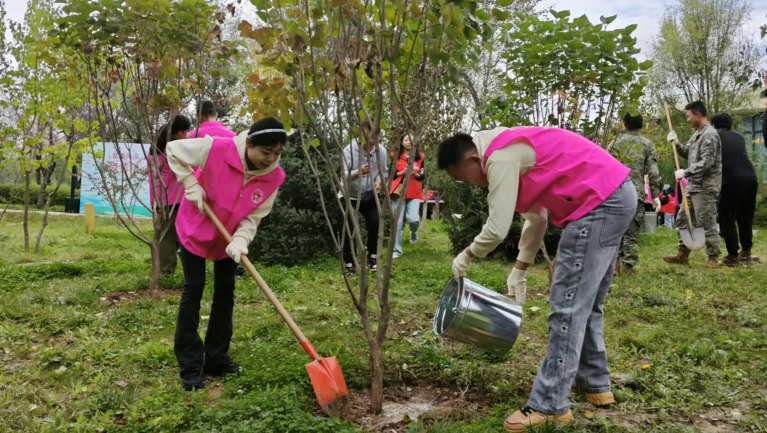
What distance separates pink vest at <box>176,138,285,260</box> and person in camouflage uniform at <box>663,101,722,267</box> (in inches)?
217

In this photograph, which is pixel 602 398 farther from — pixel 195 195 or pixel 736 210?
pixel 736 210

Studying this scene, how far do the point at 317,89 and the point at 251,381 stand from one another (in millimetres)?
1653

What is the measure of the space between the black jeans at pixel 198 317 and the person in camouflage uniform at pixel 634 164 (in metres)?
4.32

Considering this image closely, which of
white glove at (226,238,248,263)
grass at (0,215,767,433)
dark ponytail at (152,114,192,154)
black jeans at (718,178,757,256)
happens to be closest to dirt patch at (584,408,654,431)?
grass at (0,215,767,433)

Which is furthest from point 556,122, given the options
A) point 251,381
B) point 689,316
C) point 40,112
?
point 40,112

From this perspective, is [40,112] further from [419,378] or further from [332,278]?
[419,378]

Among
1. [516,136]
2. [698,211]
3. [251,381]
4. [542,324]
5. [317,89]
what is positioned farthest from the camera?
[698,211]

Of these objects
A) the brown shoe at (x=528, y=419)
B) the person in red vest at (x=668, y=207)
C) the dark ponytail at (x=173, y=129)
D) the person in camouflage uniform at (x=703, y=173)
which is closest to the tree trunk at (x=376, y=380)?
the brown shoe at (x=528, y=419)

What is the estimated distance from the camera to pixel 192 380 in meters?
3.54

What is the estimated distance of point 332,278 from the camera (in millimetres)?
6719

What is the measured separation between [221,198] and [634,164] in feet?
15.9

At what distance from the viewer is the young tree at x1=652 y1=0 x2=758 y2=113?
886 inches

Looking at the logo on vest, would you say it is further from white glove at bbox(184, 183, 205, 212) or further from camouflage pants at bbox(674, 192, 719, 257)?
camouflage pants at bbox(674, 192, 719, 257)

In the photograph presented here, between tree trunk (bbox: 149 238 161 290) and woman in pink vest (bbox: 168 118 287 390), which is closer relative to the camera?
woman in pink vest (bbox: 168 118 287 390)
